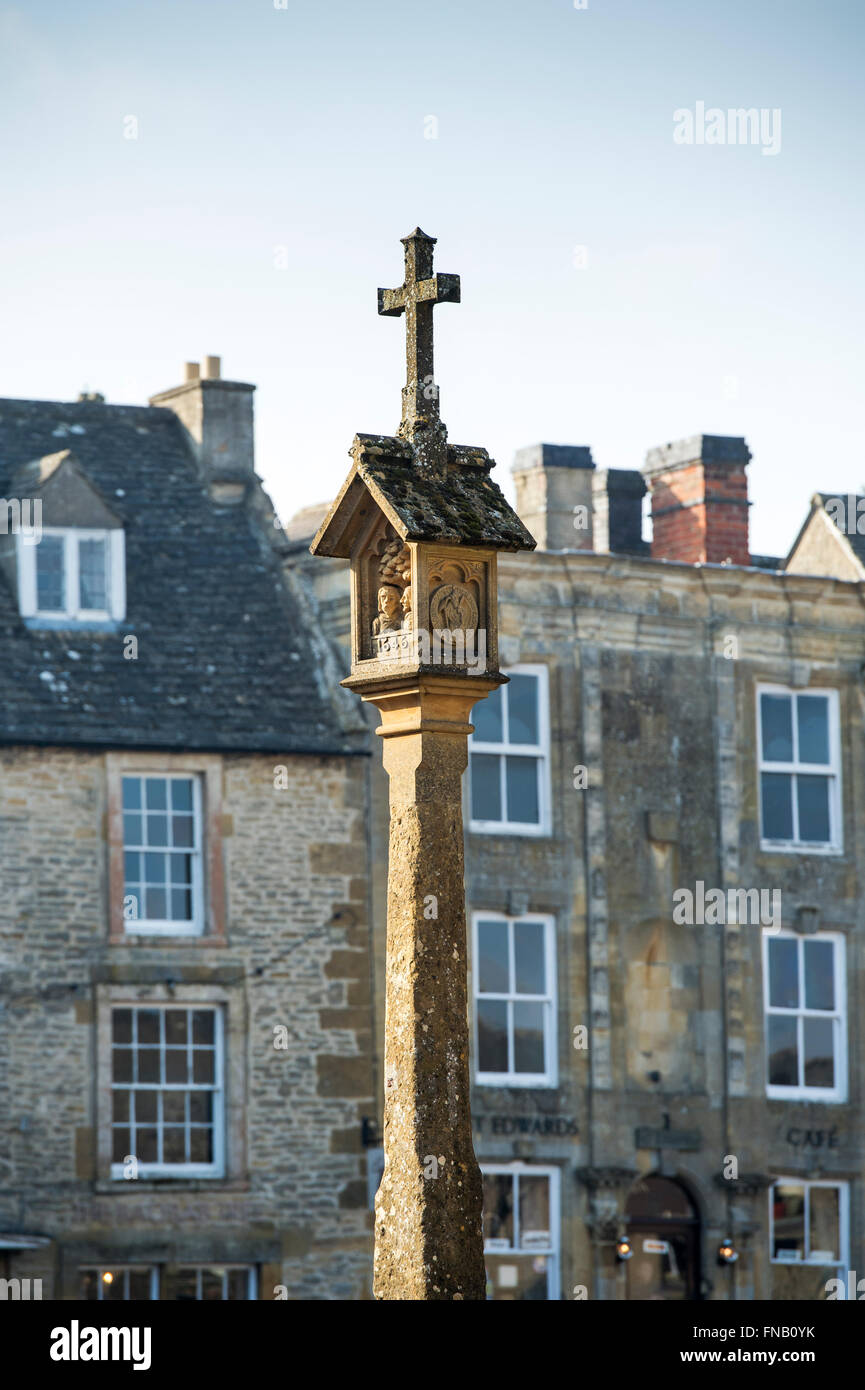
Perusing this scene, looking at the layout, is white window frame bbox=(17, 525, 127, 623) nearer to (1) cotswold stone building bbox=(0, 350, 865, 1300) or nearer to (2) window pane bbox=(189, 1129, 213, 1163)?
(1) cotswold stone building bbox=(0, 350, 865, 1300)

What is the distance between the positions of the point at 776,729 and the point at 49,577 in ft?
25.8

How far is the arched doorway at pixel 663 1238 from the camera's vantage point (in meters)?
26.9

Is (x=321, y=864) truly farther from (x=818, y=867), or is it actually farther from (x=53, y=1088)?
(x=818, y=867)

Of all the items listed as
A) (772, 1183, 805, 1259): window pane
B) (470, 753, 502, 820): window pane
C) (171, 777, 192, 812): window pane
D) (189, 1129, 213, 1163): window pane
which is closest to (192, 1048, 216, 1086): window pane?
(189, 1129, 213, 1163): window pane

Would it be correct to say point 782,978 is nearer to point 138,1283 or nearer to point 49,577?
point 138,1283

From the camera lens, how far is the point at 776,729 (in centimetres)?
2834

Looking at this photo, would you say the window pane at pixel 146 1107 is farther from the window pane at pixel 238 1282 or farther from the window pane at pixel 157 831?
the window pane at pixel 157 831

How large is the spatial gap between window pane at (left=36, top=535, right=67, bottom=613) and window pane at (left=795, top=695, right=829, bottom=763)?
7.98 m

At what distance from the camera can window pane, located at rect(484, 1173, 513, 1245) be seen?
26.0 metres

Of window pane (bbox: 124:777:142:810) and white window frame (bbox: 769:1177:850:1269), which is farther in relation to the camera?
white window frame (bbox: 769:1177:850:1269)

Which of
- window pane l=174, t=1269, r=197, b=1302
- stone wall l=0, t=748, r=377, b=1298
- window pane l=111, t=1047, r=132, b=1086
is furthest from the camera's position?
window pane l=111, t=1047, r=132, b=1086

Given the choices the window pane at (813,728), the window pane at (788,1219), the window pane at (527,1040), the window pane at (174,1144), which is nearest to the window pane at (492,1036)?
the window pane at (527,1040)

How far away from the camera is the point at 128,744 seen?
25.4 m
